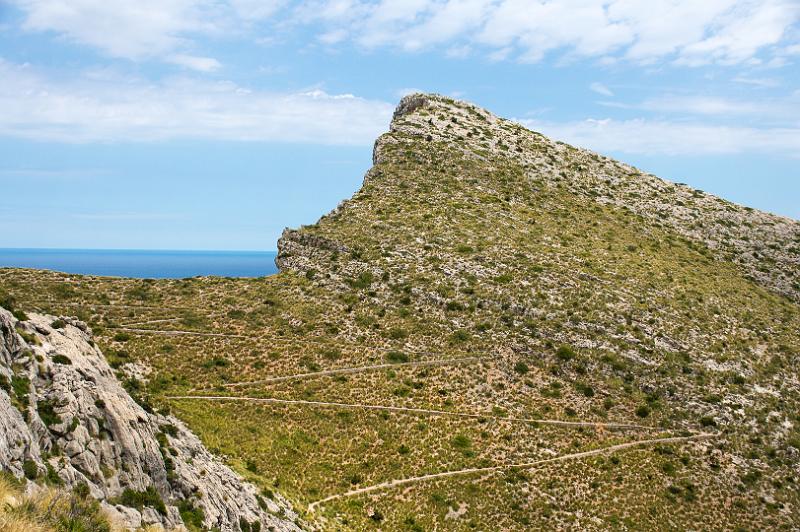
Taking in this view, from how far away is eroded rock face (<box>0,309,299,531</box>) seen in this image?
24625 mm

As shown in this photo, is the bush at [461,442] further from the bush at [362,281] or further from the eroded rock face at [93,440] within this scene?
the bush at [362,281]

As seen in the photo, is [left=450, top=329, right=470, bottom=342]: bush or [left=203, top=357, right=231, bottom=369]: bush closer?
[left=203, top=357, right=231, bottom=369]: bush

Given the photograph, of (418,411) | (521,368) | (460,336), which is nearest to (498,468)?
(418,411)

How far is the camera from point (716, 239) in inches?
3797

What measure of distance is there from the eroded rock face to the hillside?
809cm

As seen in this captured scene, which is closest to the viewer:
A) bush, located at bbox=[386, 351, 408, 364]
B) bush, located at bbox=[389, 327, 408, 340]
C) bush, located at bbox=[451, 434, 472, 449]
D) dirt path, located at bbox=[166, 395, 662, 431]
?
bush, located at bbox=[451, 434, 472, 449]

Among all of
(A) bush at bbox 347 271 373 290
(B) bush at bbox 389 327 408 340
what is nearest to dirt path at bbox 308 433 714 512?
(B) bush at bbox 389 327 408 340

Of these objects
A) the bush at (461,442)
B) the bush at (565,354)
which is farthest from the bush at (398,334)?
the bush at (565,354)

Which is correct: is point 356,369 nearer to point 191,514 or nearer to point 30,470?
point 191,514

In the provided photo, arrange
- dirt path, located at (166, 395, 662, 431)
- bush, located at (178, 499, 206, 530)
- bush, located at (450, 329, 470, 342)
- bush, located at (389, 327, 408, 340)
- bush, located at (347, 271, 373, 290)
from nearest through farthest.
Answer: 1. bush, located at (178, 499, 206, 530)
2. dirt path, located at (166, 395, 662, 431)
3. bush, located at (389, 327, 408, 340)
4. bush, located at (450, 329, 470, 342)
5. bush, located at (347, 271, 373, 290)

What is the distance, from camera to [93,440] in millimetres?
27719

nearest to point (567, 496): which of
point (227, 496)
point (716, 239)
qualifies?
point (227, 496)

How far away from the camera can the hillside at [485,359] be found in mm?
49656

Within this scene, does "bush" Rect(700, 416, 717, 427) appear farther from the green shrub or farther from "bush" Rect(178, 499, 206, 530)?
the green shrub
